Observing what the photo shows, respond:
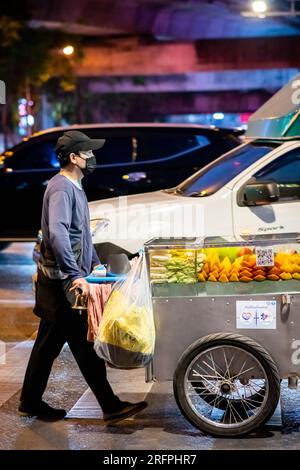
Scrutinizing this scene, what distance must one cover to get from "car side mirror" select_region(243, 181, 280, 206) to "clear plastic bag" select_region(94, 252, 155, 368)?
128 inches

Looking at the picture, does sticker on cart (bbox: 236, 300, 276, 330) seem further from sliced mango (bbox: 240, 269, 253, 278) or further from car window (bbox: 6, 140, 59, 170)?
car window (bbox: 6, 140, 59, 170)

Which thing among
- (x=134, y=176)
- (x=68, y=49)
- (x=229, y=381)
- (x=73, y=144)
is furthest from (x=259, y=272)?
(x=68, y=49)

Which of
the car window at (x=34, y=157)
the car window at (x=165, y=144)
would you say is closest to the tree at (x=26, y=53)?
the car window at (x=34, y=157)

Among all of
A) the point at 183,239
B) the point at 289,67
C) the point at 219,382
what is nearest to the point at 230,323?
the point at 219,382

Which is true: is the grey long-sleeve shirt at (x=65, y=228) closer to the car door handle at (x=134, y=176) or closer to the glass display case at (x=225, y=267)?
the glass display case at (x=225, y=267)

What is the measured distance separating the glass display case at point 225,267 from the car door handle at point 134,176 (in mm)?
7584

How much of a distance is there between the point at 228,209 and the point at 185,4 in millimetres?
34882

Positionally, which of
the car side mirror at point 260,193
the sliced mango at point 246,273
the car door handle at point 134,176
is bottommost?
the sliced mango at point 246,273

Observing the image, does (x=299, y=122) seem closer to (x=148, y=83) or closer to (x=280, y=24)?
(x=280, y=24)

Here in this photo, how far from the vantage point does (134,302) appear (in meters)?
5.95

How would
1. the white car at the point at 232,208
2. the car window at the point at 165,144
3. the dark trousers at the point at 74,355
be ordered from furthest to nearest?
1. the car window at the point at 165,144
2. the white car at the point at 232,208
3. the dark trousers at the point at 74,355

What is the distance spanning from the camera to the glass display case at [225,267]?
6.18 meters

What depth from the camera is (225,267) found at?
247 inches

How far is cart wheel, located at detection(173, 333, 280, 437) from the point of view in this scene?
19.4ft
